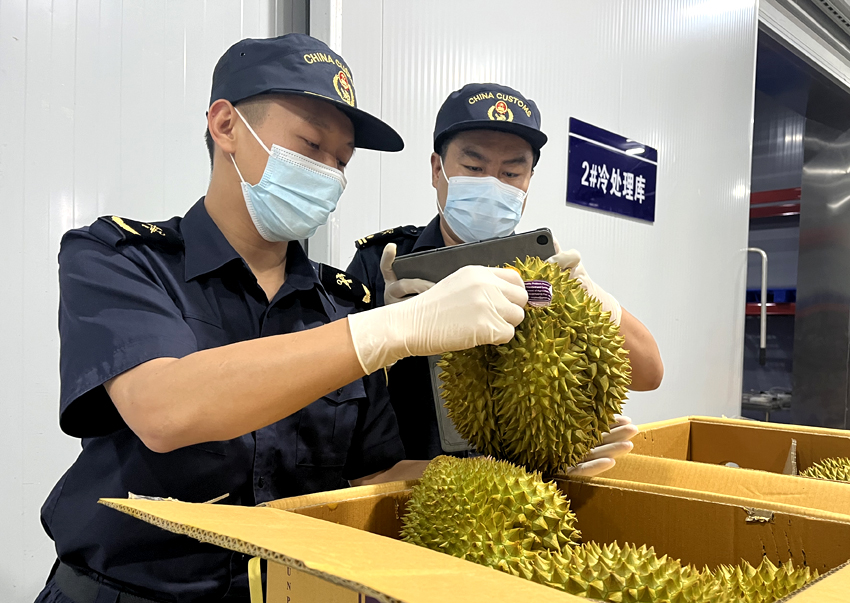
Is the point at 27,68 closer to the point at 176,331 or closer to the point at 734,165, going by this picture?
the point at 176,331

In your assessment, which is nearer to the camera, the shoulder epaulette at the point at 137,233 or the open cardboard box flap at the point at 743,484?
the open cardboard box flap at the point at 743,484

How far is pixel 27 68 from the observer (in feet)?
4.86

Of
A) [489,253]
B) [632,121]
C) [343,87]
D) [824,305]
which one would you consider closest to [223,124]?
[343,87]

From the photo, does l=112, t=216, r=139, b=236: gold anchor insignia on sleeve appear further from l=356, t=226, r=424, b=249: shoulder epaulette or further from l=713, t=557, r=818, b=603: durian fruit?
l=713, t=557, r=818, b=603: durian fruit

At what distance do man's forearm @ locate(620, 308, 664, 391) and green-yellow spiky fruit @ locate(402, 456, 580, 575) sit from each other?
30.3 inches

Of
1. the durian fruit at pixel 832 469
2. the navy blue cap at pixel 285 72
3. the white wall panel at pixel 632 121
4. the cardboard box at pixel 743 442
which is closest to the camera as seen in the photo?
the navy blue cap at pixel 285 72

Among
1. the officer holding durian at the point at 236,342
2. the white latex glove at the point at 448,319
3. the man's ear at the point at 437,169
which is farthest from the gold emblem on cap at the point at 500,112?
the white latex glove at the point at 448,319

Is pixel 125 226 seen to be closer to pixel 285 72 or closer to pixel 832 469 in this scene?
pixel 285 72

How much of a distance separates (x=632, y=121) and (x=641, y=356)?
2162 mm

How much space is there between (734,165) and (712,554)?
389 cm

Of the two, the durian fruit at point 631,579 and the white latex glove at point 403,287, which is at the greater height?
the white latex glove at point 403,287

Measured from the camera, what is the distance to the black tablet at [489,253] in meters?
1.12

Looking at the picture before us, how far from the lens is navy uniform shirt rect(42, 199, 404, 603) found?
91 centimetres

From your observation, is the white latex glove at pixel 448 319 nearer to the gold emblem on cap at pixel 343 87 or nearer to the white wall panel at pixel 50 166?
the gold emblem on cap at pixel 343 87
